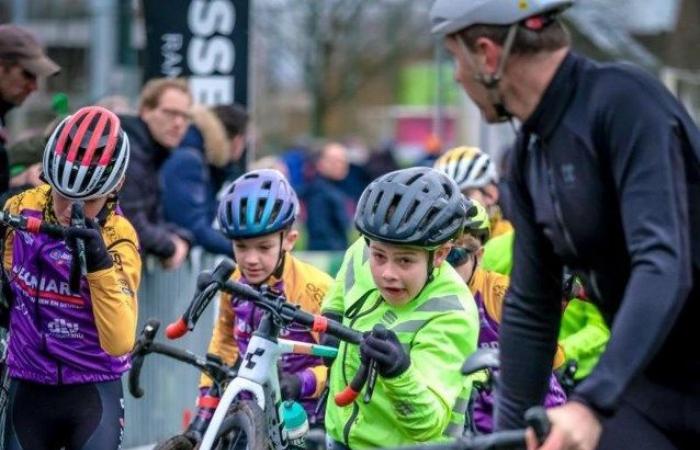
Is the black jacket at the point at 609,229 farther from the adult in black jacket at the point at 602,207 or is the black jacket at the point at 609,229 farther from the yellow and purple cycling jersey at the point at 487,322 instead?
the yellow and purple cycling jersey at the point at 487,322

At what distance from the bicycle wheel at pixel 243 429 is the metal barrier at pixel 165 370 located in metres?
3.87

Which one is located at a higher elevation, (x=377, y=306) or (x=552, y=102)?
(x=552, y=102)

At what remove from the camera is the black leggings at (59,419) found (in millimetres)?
6793

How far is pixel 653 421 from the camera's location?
4.15 meters

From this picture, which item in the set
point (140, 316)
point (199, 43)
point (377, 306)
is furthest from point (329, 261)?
point (377, 306)

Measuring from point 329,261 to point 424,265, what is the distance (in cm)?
1107

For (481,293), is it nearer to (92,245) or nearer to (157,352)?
(157,352)

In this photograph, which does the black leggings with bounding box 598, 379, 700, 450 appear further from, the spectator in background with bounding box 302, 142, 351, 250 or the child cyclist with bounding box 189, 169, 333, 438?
the spectator in background with bounding box 302, 142, 351, 250

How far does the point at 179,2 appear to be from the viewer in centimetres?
1273

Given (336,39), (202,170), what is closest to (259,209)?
(202,170)

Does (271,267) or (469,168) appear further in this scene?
(469,168)

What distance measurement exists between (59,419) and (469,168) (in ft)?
12.1

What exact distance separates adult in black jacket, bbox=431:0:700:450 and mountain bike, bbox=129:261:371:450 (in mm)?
1687

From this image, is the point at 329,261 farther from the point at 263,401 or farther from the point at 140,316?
the point at 263,401
